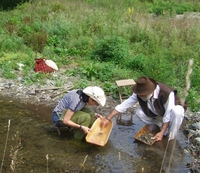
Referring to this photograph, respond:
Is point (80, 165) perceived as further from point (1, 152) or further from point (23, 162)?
point (1, 152)

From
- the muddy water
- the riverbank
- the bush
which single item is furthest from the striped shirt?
the bush

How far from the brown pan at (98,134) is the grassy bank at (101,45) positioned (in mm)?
2148

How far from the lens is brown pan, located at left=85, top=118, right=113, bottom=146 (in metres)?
5.20

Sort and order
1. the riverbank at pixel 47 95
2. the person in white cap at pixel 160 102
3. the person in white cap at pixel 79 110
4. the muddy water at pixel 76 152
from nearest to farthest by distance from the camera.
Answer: the muddy water at pixel 76 152 < the person in white cap at pixel 160 102 < the person in white cap at pixel 79 110 < the riverbank at pixel 47 95

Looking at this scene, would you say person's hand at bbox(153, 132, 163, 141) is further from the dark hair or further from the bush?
the bush

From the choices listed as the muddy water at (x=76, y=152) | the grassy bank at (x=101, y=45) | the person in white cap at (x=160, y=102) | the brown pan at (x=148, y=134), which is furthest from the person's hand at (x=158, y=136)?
the grassy bank at (x=101, y=45)

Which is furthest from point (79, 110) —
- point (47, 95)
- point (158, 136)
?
point (47, 95)

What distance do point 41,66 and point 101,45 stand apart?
1841mm

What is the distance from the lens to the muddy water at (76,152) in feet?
15.1


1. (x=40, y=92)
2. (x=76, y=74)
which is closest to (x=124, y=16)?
(x=76, y=74)

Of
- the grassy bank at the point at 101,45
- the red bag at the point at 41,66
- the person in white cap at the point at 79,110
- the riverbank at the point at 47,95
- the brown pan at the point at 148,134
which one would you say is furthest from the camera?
the red bag at the point at 41,66

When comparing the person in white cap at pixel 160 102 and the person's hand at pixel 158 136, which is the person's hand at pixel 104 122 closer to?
the person in white cap at pixel 160 102

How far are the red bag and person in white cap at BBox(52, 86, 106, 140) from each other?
3046mm

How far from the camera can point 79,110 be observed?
5344 mm
